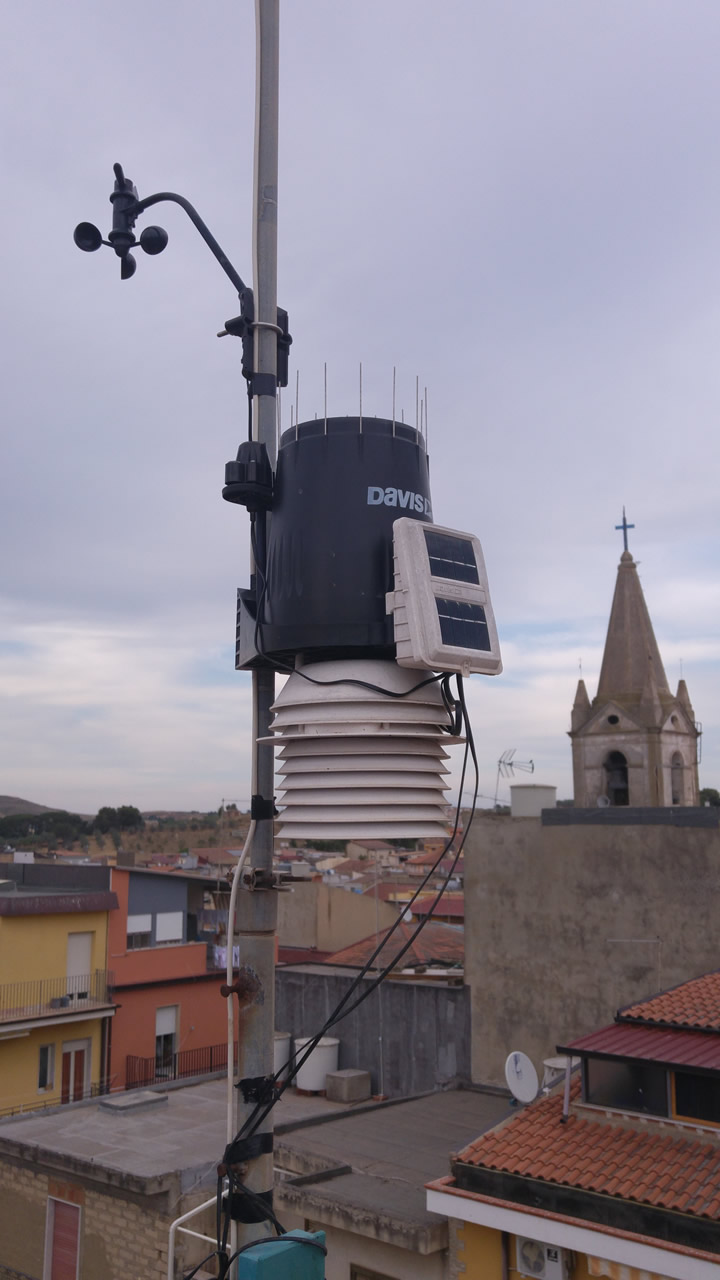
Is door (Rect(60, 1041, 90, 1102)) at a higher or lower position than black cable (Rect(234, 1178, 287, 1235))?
lower

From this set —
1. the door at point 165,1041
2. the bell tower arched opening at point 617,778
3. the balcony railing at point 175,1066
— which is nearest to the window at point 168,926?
the door at point 165,1041

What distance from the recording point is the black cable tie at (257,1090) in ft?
12.1

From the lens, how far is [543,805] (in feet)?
75.3

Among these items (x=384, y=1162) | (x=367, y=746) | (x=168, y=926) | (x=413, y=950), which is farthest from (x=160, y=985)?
(x=367, y=746)

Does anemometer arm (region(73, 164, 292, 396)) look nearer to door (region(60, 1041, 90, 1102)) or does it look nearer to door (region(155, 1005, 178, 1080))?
door (region(60, 1041, 90, 1102))

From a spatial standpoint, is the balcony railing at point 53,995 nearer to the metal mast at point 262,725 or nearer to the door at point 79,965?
the door at point 79,965

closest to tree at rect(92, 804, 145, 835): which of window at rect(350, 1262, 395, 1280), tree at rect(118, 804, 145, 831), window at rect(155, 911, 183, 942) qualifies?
tree at rect(118, 804, 145, 831)

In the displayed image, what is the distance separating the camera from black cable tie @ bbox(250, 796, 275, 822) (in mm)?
3916

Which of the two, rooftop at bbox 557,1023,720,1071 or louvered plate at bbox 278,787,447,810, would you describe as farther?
rooftop at bbox 557,1023,720,1071

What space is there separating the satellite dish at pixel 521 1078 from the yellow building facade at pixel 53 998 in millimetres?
16771

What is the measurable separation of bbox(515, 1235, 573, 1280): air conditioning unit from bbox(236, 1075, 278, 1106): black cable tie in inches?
319

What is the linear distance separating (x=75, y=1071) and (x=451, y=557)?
87.4 ft

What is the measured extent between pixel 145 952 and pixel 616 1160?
68.3 feet

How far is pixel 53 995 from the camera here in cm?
2664
